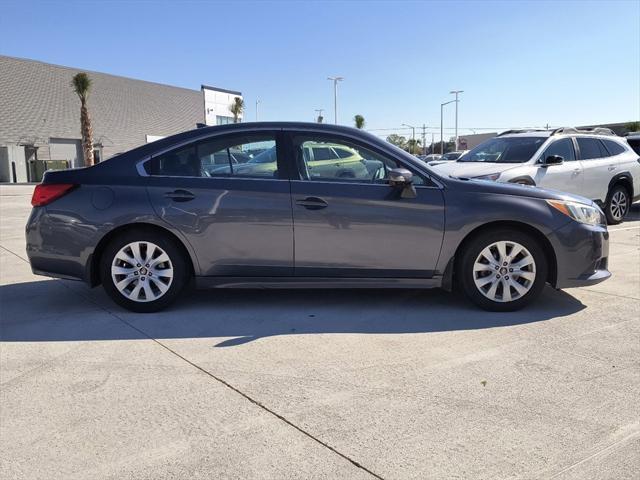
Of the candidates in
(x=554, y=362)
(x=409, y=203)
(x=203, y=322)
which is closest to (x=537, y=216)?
(x=409, y=203)

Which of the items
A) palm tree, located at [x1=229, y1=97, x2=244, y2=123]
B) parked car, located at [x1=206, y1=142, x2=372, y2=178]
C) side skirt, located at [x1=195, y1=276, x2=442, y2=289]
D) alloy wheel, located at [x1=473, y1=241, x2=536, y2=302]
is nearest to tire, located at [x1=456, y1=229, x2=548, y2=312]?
alloy wheel, located at [x1=473, y1=241, x2=536, y2=302]

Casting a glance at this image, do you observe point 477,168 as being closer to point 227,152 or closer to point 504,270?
point 504,270

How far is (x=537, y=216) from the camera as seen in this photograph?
4.53 m

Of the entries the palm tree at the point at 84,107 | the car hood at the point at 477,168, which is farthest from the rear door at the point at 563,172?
the palm tree at the point at 84,107

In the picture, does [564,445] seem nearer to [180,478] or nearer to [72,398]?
[180,478]

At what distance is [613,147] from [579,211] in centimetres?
692

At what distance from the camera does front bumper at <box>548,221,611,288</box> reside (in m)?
4.55

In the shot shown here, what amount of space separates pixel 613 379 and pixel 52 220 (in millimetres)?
4429

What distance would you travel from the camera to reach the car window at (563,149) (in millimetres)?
9266

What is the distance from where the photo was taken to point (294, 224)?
447 centimetres

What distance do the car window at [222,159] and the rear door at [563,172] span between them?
5.66 meters

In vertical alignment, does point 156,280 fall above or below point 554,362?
above

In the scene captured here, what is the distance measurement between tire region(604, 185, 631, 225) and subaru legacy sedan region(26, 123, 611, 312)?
6582mm

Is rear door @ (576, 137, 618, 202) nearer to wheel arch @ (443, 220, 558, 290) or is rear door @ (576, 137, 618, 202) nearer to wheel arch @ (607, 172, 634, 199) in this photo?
wheel arch @ (607, 172, 634, 199)
